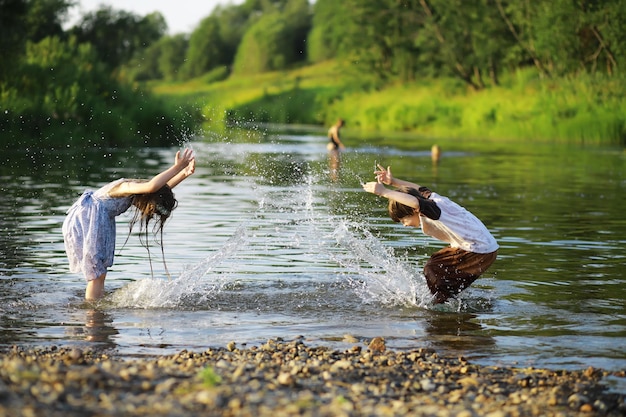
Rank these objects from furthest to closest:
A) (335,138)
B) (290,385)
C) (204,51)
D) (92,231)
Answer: (204,51), (335,138), (92,231), (290,385)

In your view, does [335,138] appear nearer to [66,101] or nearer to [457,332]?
[66,101]

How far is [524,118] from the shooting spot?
167 feet

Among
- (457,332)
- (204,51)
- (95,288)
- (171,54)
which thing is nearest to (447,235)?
(457,332)

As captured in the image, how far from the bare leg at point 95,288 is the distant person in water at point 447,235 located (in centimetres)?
307

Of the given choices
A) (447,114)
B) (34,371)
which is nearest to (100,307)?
(34,371)

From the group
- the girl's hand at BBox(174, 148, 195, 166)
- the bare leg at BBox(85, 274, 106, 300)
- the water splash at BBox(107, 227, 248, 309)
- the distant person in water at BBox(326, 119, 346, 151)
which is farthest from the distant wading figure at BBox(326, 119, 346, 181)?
the girl's hand at BBox(174, 148, 195, 166)

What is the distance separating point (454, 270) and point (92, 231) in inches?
149

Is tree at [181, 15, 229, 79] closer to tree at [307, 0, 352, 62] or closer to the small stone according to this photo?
tree at [307, 0, 352, 62]

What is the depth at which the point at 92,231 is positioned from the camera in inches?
438

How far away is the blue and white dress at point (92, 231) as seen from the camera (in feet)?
36.5

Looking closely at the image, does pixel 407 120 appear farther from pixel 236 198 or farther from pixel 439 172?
pixel 236 198

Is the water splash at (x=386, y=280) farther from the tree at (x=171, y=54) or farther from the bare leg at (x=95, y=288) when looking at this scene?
the tree at (x=171, y=54)

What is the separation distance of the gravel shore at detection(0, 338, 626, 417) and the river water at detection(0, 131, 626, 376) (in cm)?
69

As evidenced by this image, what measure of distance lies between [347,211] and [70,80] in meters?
23.2
